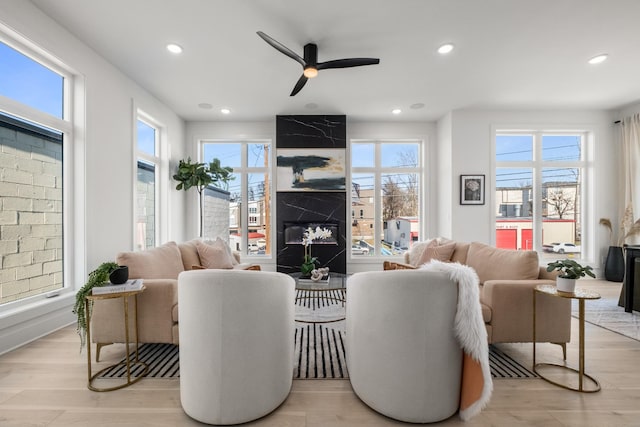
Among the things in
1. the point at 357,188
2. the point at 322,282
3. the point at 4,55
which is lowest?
the point at 322,282

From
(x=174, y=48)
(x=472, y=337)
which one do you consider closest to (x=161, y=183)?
(x=174, y=48)

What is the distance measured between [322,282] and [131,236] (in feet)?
8.45

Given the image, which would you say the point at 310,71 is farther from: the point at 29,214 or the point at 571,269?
the point at 29,214

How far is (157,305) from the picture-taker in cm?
208

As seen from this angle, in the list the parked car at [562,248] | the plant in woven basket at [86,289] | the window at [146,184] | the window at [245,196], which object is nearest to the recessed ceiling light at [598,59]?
the parked car at [562,248]

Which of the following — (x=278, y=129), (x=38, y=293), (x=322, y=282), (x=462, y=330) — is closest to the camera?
(x=462, y=330)

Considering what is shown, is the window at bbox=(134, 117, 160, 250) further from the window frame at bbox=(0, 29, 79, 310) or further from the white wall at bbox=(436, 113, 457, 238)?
the white wall at bbox=(436, 113, 457, 238)

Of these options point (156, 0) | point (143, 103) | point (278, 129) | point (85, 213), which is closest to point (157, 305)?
point (85, 213)

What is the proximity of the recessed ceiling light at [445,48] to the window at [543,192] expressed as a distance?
2813 millimetres

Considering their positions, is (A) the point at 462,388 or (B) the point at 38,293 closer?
(A) the point at 462,388

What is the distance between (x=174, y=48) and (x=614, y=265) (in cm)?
717

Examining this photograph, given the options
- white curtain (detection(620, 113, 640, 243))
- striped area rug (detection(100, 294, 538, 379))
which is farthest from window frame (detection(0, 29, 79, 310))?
white curtain (detection(620, 113, 640, 243))

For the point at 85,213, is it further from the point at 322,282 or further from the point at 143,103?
the point at 322,282

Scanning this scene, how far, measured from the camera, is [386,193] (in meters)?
5.66
